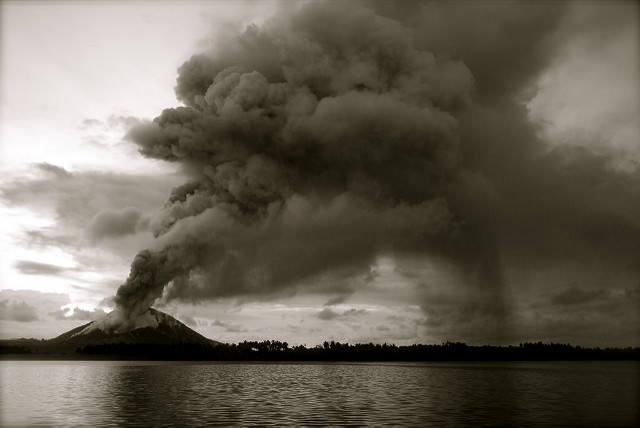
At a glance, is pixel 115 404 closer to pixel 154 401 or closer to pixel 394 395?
pixel 154 401

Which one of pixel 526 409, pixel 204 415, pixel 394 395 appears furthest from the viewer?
pixel 394 395

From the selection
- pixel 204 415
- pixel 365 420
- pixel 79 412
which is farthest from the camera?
pixel 79 412

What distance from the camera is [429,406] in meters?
51.6

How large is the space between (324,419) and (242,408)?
32.1 feet

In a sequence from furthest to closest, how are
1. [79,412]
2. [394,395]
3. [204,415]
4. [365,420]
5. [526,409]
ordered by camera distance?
[394,395] → [526,409] → [79,412] → [204,415] → [365,420]

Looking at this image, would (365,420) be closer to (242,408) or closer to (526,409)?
(242,408)

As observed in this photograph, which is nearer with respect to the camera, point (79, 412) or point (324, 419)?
point (324, 419)

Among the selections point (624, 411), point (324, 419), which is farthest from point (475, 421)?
point (624, 411)

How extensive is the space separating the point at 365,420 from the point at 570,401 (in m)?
28.9

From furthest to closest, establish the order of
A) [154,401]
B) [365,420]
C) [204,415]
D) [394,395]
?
[394,395]
[154,401]
[204,415]
[365,420]

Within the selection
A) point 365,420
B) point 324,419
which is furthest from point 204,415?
point 365,420

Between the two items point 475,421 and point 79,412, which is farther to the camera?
point 79,412

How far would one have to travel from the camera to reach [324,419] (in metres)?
41.0

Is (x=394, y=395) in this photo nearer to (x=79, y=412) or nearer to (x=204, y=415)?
(x=204, y=415)
